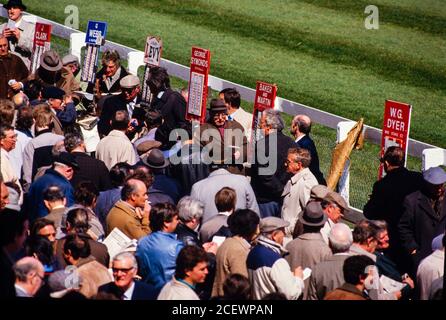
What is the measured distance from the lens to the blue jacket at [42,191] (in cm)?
1078

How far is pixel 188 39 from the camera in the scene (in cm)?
2117

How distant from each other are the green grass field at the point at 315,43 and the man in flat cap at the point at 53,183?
6866mm

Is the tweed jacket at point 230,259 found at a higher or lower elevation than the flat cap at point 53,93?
lower

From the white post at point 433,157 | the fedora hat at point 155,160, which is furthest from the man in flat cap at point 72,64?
the white post at point 433,157

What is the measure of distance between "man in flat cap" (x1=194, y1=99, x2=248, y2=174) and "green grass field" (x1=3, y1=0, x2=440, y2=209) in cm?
350

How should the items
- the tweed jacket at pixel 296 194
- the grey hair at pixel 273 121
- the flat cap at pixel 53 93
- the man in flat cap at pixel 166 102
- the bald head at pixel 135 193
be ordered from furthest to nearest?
the man in flat cap at pixel 166 102
the flat cap at pixel 53 93
the grey hair at pixel 273 121
the tweed jacket at pixel 296 194
the bald head at pixel 135 193

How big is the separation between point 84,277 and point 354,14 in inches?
540

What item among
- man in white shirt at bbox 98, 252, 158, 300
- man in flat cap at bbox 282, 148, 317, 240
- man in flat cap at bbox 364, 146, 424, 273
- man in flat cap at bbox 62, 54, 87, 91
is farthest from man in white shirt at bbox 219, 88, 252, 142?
man in white shirt at bbox 98, 252, 158, 300

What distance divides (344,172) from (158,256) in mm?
4568

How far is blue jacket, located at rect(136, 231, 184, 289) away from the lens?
373 inches

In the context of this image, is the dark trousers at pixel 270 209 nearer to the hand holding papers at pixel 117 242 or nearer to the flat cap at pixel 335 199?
the flat cap at pixel 335 199

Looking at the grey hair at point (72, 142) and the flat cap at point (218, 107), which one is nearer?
the grey hair at point (72, 142)

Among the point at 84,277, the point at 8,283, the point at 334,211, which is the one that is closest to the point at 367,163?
the point at 334,211

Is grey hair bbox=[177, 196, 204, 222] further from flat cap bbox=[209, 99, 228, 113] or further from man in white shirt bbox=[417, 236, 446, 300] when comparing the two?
A: flat cap bbox=[209, 99, 228, 113]
